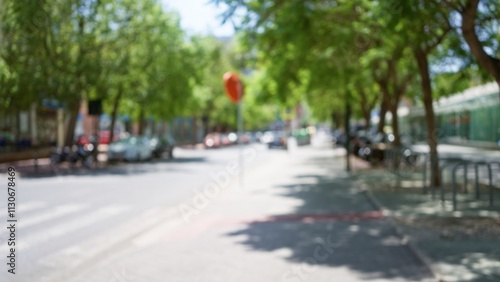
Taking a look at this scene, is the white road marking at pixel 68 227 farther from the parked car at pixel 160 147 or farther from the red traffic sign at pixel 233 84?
the parked car at pixel 160 147

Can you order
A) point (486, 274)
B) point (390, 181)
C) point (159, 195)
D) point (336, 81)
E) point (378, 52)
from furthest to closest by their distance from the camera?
1. point (336, 81)
2. point (390, 181)
3. point (378, 52)
4. point (159, 195)
5. point (486, 274)

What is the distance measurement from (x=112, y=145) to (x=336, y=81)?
14.4 m

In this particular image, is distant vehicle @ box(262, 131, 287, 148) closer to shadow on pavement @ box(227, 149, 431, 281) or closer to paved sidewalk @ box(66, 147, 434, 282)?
shadow on pavement @ box(227, 149, 431, 281)

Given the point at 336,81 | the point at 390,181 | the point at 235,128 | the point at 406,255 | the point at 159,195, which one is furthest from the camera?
the point at 235,128

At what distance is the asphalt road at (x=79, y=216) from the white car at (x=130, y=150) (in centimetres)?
952

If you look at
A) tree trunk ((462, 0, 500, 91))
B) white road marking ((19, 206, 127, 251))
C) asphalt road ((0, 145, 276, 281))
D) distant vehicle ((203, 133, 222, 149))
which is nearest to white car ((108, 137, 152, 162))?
asphalt road ((0, 145, 276, 281))

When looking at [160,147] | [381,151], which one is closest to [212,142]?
[160,147]

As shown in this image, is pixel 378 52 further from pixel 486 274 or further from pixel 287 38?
pixel 486 274

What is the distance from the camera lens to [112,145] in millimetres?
30016

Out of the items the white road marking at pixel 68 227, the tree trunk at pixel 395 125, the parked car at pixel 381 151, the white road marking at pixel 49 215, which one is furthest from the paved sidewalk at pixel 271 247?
the tree trunk at pixel 395 125

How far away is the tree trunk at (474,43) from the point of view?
336 inches

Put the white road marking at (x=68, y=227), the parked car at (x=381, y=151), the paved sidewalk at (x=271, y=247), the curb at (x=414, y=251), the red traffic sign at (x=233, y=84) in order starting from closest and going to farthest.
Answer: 1. the curb at (x=414, y=251)
2. the paved sidewalk at (x=271, y=247)
3. the white road marking at (x=68, y=227)
4. the red traffic sign at (x=233, y=84)
5. the parked car at (x=381, y=151)

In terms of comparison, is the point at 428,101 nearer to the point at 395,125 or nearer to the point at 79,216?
the point at 395,125

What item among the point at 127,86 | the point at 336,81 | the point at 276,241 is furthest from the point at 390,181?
the point at 127,86
